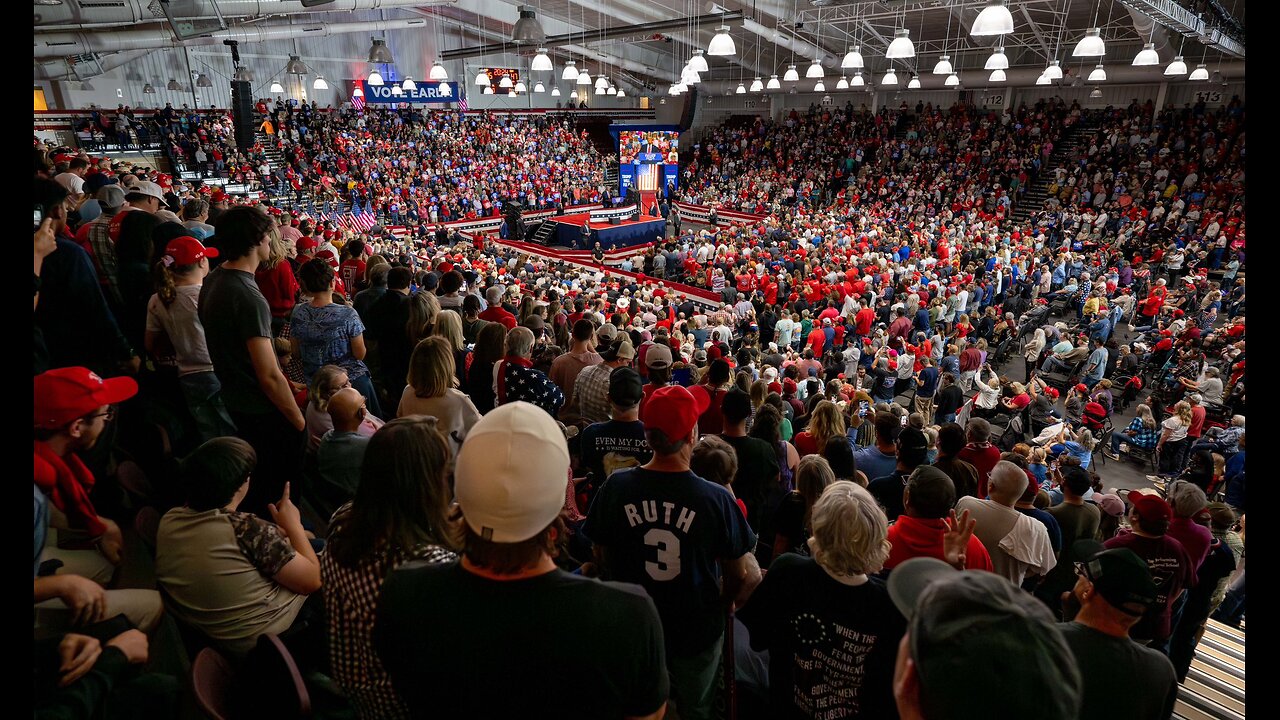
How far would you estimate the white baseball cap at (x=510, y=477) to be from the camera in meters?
1.24

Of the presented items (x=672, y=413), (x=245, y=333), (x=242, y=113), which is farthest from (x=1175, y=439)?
(x=242, y=113)

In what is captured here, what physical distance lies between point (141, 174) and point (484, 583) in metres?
10.3

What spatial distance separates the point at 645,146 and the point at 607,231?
8804 mm

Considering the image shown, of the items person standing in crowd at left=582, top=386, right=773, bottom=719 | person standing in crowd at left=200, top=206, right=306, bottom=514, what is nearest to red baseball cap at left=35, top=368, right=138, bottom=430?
person standing in crowd at left=200, top=206, right=306, bottom=514

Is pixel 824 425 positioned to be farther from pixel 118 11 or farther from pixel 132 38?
pixel 132 38

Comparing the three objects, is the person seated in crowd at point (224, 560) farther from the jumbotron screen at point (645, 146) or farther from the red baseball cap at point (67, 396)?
the jumbotron screen at point (645, 146)

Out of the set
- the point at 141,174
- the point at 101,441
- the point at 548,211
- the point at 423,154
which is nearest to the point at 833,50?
the point at 548,211

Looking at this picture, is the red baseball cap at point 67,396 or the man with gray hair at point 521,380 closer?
the red baseball cap at point 67,396

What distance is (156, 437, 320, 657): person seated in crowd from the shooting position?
189cm

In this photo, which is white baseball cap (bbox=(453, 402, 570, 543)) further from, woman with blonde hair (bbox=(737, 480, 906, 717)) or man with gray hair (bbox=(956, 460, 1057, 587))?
man with gray hair (bbox=(956, 460, 1057, 587))

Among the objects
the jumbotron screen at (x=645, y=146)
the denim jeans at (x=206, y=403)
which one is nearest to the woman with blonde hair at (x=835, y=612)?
the denim jeans at (x=206, y=403)

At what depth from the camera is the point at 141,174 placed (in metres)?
8.75

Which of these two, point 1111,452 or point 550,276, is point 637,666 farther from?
point 550,276

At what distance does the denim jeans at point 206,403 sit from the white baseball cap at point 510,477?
252cm
